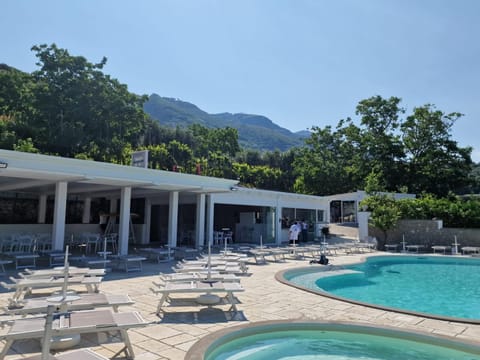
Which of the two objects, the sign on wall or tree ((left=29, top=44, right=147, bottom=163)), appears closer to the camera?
the sign on wall

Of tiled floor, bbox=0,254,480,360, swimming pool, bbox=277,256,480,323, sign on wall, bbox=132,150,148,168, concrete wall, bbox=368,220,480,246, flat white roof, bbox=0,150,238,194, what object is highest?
sign on wall, bbox=132,150,148,168

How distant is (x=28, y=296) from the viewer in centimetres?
696

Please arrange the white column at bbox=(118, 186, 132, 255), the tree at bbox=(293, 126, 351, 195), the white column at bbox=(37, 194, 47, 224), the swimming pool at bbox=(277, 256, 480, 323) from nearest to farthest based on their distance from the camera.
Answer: the swimming pool at bbox=(277, 256, 480, 323) < the white column at bbox=(118, 186, 132, 255) < the white column at bbox=(37, 194, 47, 224) < the tree at bbox=(293, 126, 351, 195)

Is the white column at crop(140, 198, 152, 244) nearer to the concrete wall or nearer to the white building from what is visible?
the white building

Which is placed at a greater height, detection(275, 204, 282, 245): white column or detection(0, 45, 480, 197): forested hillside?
detection(0, 45, 480, 197): forested hillside

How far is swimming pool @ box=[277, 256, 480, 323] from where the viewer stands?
27.3ft

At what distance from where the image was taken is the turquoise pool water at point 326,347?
4684mm

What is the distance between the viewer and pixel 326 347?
5066 millimetres

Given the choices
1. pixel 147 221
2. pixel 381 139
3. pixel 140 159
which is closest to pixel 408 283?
pixel 140 159

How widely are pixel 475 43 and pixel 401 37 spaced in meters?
5.25

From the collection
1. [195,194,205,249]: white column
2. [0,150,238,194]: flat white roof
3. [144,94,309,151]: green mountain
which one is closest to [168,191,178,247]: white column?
[0,150,238,194]: flat white roof

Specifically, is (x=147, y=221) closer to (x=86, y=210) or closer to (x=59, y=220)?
(x=86, y=210)

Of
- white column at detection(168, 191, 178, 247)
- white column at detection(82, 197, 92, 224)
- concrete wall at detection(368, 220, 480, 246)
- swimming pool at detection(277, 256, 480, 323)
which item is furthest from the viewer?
concrete wall at detection(368, 220, 480, 246)

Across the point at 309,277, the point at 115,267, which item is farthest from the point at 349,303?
the point at 115,267
